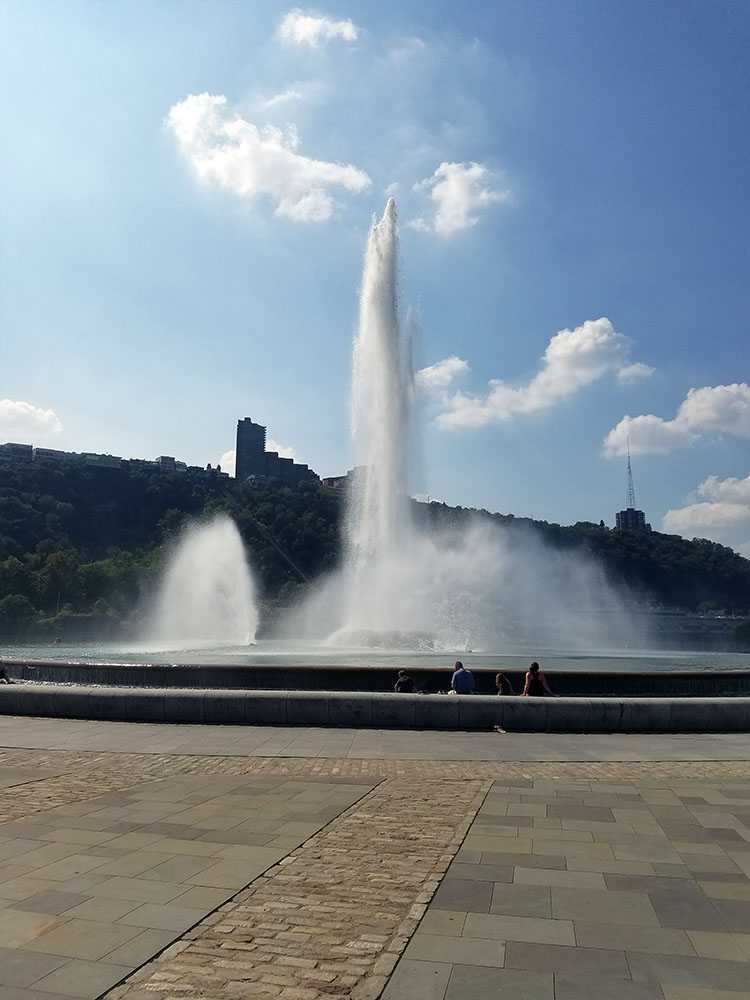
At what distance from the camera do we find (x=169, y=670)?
20.3 m

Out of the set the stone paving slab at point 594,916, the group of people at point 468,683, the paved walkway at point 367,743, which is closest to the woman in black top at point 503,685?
the group of people at point 468,683

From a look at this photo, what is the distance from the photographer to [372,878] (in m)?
5.86

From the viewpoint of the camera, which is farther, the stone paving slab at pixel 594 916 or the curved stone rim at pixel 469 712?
the curved stone rim at pixel 469 712

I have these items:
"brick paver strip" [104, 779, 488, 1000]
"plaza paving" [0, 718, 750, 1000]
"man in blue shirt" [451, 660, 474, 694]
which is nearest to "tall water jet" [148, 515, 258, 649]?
"man in blue shirt" [451, 660, 474, 694]

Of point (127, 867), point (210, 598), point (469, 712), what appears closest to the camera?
point (127, 867)

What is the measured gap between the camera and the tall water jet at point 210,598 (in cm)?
5491

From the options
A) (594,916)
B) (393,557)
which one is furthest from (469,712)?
(393,557)

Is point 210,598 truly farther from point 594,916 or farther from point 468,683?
point 594,916

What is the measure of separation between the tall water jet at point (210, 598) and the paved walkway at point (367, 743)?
37672mm

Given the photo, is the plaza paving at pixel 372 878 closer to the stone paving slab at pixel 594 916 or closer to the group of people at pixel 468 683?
the stone paving slab at pixel 594 916

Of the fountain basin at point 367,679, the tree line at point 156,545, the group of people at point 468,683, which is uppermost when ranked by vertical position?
the tree line at point 156,545

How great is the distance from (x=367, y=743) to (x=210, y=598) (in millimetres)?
47987

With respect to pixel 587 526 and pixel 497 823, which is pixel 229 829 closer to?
pixel 497 823

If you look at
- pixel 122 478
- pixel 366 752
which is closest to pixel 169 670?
pixel 366 752
